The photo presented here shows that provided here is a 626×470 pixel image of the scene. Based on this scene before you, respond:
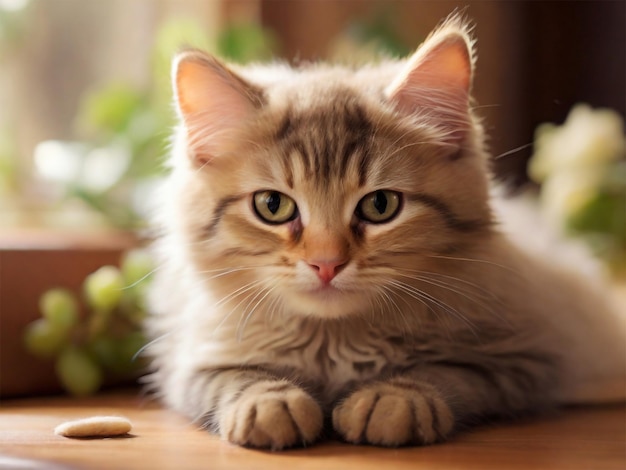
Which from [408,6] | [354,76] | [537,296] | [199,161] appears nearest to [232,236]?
[199,161]

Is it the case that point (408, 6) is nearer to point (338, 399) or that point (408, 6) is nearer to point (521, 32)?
point (521, 32)

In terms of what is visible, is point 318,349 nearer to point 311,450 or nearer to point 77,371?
point 311,450

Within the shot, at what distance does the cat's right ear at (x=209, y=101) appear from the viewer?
137 cm

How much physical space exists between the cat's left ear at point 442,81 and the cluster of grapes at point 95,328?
2.15ft

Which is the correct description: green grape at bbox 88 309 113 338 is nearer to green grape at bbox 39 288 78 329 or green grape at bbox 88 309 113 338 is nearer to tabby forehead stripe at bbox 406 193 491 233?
green grape at bbox 39 288 78 329

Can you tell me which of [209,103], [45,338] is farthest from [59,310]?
[209,103]

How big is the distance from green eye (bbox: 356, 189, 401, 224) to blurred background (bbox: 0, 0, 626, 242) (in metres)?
0.59

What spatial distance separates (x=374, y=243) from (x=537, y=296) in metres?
0.49

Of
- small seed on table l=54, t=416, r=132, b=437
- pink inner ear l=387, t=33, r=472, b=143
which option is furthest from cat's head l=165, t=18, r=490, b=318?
small seed on table l=54, t=416, r=132, b=437

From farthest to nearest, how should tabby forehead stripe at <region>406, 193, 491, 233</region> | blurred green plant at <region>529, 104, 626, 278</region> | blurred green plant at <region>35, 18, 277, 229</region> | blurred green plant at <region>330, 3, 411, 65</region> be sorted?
blurred green plant at <region>330, 3, 411, 65</region>
blurred green plant at <region>529, 104, 626, 278</region>
blurred green plant at <region>35, 18, 277, 229</region>
tabby forehead stripe at <region>406, 193, 491, 233</region>

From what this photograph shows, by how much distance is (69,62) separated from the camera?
2.28m

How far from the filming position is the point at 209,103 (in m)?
1.41

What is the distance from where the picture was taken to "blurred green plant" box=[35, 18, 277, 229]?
6.70 ft

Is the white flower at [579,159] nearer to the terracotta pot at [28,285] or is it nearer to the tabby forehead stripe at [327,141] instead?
the tabby forehead stripe at [327,141]
